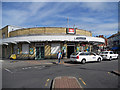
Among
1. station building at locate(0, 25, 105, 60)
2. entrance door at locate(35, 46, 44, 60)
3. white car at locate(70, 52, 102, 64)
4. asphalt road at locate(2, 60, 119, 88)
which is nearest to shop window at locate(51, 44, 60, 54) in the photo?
station building at locate(0, 25, 105, 60)

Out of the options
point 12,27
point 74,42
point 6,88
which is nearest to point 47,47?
point 74,42

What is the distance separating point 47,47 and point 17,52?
6743 millimetres

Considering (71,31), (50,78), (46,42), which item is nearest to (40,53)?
(46,42)

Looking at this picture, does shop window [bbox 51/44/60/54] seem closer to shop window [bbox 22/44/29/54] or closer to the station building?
the station building

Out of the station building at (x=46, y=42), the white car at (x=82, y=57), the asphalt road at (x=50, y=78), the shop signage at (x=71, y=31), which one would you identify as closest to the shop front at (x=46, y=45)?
the station building at (x=46, y=42)

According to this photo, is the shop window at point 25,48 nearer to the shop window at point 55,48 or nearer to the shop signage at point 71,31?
the shop window at point 55,48

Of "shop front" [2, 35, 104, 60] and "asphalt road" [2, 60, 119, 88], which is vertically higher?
"shop front" [2, 35, 104, 60]

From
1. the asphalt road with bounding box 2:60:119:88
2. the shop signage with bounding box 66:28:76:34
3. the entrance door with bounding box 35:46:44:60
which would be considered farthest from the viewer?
the shop signage with bounding box 66:28:76:34

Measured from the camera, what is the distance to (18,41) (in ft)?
70.0

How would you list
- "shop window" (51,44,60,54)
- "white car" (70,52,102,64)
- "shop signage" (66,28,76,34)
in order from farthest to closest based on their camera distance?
"shop signage" (66,28,76,34), "shop window" (51,44,60,54), "white car" (70,52,102,64)

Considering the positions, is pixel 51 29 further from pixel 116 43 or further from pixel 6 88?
pixel 116 43

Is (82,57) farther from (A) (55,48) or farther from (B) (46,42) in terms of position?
(B) (46,42)

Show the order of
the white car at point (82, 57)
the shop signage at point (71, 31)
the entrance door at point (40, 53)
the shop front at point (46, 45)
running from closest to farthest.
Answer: the white car at point (82, 57) → the shop front at point (46, 45) → the entrance door at point (40, 53) → the shop signage at point (71, 31)

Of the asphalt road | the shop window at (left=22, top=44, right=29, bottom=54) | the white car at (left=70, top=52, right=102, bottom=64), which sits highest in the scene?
the shop window at (left=22, top=44, right=29, bottom=54)
